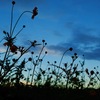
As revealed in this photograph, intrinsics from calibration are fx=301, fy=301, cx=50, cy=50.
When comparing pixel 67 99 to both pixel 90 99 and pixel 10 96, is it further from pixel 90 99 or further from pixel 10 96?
pixel 10 96

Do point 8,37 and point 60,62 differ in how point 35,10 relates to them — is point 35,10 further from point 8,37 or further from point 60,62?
point 60,62

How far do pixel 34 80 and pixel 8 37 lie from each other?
6168 mm

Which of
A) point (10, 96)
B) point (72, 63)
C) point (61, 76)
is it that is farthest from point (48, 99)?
point (61, 76)

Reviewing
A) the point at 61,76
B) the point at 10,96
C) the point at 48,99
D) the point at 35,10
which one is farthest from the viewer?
the point at 61,76

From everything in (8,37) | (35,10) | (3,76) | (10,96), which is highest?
(35,10)

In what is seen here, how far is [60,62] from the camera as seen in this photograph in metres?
10.1

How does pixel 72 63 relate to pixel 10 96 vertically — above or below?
above

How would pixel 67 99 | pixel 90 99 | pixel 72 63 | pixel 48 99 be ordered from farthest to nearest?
1. pixel 72 63
2. pixel 90 99
3. pixel 67 99
4. pixel 48 99

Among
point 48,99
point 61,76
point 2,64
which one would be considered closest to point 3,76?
point 2,64

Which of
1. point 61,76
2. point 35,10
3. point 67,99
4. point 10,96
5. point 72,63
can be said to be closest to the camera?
point 10,96

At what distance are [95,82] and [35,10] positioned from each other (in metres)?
6.54

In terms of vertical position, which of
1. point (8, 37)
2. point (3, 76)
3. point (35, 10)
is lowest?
point (3, 76)

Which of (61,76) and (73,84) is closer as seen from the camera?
(73,84)

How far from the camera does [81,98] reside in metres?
5.63
